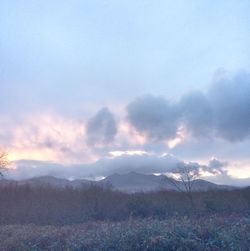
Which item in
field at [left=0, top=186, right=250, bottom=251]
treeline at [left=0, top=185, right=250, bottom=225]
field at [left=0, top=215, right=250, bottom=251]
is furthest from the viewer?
treeline at [left=0, top=185, right=250, bottom=225]

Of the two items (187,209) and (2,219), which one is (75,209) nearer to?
(2,219)

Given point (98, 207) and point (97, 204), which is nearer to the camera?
point (98, 207)

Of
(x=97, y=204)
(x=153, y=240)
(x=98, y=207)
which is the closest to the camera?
(x=153, y=240)

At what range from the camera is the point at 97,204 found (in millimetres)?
42281

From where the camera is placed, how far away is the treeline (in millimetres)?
38625

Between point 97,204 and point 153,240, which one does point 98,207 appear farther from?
point 153,240

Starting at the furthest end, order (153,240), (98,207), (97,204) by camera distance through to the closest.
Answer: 1. (97,204)
2. (98,207)
3. (153,240)

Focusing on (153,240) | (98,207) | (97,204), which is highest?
(97,204)

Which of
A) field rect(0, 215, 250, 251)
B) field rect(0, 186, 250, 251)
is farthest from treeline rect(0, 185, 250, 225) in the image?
field rect(0, 215, 250, 251)

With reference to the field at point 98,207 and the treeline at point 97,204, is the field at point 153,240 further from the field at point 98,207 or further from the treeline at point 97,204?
the treeline at point 97,204

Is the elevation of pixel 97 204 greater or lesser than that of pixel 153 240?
greater

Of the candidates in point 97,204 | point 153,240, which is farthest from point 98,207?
point 153,240

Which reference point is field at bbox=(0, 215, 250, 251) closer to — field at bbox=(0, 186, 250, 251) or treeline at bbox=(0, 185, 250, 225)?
field at bbox=(0, 186, 250, 251)

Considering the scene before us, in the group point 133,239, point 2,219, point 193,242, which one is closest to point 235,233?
point 193,242
